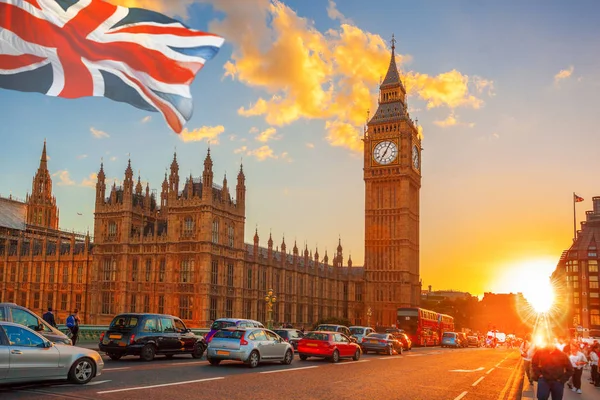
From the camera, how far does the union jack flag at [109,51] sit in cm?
1365

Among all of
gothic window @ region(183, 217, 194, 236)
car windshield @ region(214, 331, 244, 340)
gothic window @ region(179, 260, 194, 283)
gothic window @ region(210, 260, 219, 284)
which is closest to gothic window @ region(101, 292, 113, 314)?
gothic window @ region(179, 260, 194, 283)

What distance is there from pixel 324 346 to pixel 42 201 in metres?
89.9

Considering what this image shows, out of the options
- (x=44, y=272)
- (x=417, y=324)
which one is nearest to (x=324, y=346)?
(x=417, y=324)

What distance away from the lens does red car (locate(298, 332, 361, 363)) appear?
2914 cm

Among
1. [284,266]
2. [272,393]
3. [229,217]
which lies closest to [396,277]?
[284,266]

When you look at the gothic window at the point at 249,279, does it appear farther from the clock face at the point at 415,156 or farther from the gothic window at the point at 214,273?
the clock face at the point at 415,156

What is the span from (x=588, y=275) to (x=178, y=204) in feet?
263

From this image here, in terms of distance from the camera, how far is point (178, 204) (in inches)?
2336

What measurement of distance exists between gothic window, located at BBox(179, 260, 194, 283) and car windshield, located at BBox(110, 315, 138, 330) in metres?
32.5

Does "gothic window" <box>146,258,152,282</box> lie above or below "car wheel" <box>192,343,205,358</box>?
above

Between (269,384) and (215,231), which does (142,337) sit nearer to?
(269,384)

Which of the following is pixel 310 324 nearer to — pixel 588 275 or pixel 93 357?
pixel 588 275

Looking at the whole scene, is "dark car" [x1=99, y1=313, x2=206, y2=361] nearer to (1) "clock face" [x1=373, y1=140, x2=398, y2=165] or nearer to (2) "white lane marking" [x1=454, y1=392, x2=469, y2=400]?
(2) "white lane marking" [x1=454, y1=392, x2=469, y2=400]

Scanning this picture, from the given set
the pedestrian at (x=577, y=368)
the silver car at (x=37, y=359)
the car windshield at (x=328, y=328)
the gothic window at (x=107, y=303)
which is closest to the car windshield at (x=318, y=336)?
the car windshield at (x=328, y=328)
